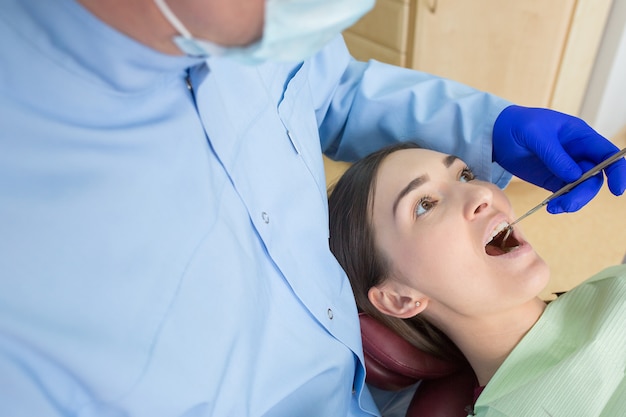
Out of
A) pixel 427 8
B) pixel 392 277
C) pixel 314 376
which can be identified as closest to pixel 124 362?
pixel 314 376

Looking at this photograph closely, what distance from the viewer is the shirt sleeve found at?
1.21 metres

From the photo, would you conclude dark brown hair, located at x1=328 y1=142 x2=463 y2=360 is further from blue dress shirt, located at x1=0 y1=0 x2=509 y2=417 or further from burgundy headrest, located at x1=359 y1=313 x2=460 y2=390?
blue dress shirt, located at x1=0 y1=0 x2=509 y2=417

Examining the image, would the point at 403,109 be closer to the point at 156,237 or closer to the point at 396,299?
the point at 396,299

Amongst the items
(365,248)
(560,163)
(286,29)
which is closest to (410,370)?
(365,248)

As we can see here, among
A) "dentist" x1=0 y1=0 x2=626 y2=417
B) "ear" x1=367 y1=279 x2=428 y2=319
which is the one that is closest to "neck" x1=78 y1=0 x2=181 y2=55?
"dentist" x1=0 y1=0 x2=626 y2=417

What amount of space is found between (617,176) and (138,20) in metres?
1.00

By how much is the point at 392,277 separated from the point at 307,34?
29.0 inches

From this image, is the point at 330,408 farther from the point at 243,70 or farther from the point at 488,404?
the point at 243,70

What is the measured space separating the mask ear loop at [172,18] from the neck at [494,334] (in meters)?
0.88

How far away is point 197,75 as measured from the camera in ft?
2.29

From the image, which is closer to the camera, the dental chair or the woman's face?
the woman's face

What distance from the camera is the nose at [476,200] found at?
3.53ft

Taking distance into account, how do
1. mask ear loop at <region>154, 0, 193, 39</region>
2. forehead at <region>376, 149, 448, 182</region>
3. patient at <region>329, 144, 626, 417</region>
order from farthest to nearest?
forehead at <region>376, 149, 448, 182</region> < patient at <region>329, 144, 626, 417</region> < mask ear loop at <region>154, 0, 193, 39</region>

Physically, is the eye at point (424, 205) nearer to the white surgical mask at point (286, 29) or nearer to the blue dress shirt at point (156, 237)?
the blue dress shirt at point (156, 237)
